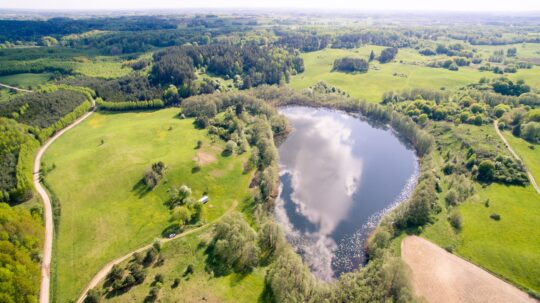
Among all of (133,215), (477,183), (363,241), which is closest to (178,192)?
(133,215)

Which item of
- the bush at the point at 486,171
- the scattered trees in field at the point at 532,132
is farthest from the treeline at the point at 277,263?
the scattered trees in field at the point at 532,132

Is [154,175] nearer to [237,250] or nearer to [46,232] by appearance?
[46,232]

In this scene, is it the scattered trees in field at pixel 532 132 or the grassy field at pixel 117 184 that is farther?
the scattered trees in field at pixel 532 132

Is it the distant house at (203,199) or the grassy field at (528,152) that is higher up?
the grassy field at (528,152)

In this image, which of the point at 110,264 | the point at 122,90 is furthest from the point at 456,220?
the point at 122,90

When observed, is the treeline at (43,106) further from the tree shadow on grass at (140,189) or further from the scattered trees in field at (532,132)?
the scattered trees in field at (532,132)
